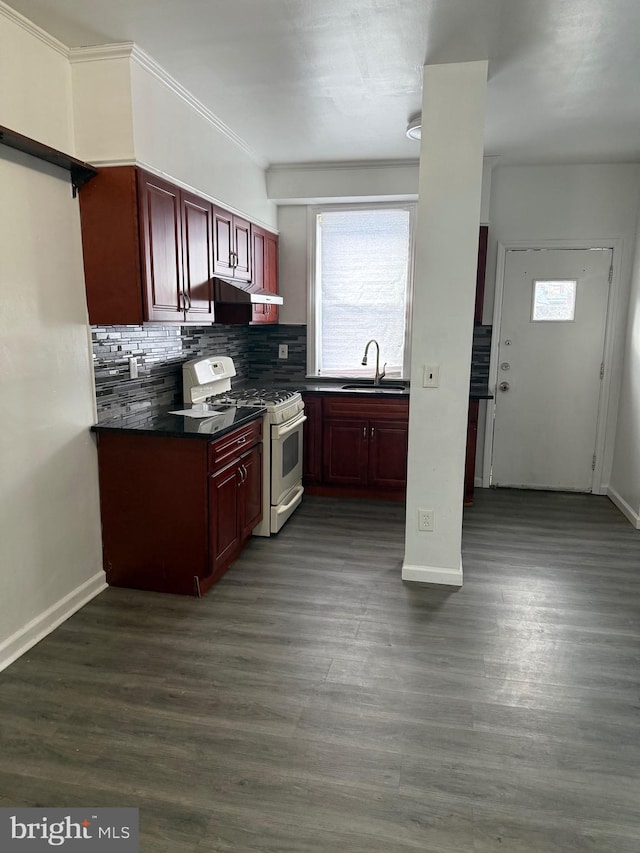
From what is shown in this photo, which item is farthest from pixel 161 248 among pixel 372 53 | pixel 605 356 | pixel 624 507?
pixel 624 507

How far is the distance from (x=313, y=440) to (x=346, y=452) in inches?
11.1

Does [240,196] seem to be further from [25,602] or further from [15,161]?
[25,602]

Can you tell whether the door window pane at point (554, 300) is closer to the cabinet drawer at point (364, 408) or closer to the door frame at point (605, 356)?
the door frame at point (605, 356)

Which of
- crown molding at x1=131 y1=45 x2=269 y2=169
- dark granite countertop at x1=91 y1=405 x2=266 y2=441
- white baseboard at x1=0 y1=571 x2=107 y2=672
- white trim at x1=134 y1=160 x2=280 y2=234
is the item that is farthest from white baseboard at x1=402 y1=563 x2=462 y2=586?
crown molding at x1=131 y1=45 x2=269 y2=169

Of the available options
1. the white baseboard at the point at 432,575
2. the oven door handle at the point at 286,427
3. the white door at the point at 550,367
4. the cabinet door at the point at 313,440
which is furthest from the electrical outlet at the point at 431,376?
the white door at the point at 550,367

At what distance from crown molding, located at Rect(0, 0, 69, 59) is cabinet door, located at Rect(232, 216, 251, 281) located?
145cm

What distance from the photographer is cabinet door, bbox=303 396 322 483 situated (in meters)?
4.49

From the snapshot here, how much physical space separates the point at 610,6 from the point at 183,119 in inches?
81.4

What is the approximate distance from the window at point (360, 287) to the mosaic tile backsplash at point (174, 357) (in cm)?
26

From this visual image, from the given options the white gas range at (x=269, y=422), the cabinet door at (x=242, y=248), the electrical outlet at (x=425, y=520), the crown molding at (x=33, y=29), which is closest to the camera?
the crown molding at (x=33, y=29)

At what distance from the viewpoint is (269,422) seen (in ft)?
12.0

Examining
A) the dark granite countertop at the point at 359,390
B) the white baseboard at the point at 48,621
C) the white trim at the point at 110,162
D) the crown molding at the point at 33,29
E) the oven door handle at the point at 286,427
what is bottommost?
the white baseboard at the point at 48,621

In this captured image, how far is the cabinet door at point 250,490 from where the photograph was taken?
3.35m
